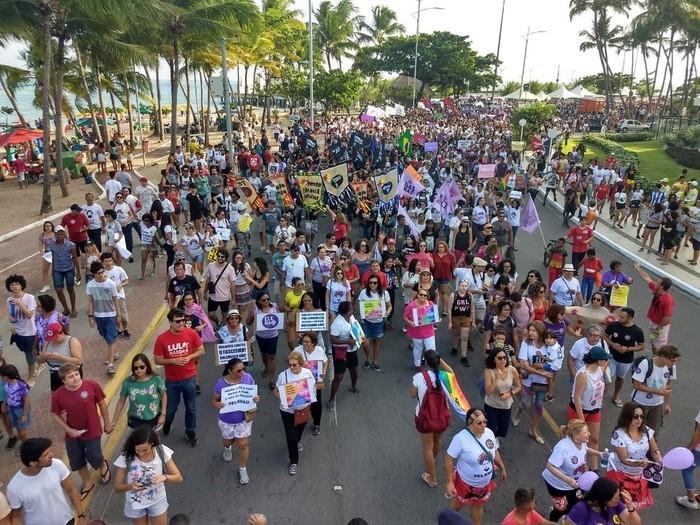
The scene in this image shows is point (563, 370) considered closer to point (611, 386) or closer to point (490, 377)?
point (611, 386)

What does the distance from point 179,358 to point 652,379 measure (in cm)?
522

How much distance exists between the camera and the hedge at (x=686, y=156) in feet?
96.1

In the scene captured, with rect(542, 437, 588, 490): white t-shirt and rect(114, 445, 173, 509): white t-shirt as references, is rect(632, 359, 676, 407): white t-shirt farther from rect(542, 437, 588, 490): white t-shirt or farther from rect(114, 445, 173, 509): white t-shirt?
rect(114, 445, 173, 509): white t-shirt

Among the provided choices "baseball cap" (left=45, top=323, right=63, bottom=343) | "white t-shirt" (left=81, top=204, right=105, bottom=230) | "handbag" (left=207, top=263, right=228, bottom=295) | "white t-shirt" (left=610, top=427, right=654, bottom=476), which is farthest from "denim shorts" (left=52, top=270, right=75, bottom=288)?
"white t-shirt" (left=610, top=427, right=654, bottom=476)

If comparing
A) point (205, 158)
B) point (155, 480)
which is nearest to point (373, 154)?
point (205, 158)

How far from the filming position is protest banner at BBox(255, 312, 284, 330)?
7.43 meters

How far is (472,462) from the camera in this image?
468 cm

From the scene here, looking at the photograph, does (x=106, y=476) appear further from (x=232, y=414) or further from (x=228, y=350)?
(x=228, y=350)

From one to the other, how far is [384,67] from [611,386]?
205ft

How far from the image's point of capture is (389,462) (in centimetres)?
626

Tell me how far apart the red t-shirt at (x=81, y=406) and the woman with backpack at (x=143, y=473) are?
0.93 m

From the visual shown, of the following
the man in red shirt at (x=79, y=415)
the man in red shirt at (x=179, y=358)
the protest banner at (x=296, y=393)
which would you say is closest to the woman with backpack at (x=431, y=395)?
the protest banner at (x=296, y=393)

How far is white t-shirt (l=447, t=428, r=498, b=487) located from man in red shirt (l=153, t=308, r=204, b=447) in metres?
3.17

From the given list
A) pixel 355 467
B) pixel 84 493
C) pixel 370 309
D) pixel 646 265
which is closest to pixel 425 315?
pixel 370 309
